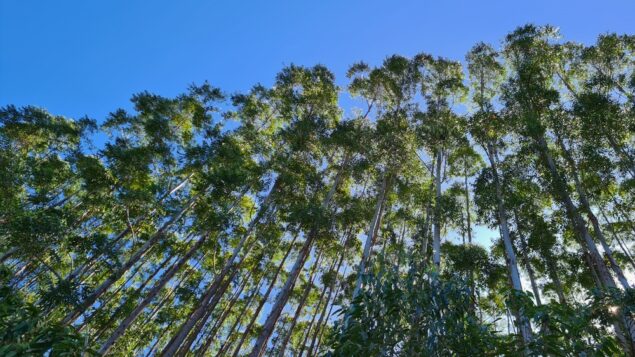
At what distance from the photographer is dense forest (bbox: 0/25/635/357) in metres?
10.7

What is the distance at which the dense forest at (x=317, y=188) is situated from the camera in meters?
10.7

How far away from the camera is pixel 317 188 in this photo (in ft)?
48.1

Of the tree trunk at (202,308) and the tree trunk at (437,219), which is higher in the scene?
the tree trunk at (437,219)

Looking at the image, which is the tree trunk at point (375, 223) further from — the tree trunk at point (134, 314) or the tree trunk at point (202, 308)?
the tree trunk at point (134, 314)

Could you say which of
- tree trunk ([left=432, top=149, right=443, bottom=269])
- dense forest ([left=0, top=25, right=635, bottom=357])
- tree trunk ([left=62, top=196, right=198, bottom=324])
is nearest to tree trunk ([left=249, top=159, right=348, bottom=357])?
dense forest ([left=0, top=25, right=635, bottom=357])

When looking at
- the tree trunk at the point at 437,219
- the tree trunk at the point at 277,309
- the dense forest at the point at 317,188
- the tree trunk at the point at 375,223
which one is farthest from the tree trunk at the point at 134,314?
the tree trunk at the point at 437,219

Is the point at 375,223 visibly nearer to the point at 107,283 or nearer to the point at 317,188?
the point at 317,188

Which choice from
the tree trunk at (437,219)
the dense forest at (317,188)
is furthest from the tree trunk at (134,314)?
the tree trunk at (437,219)

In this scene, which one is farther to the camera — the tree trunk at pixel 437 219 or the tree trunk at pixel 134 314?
the tree trunk at pixel 437 219

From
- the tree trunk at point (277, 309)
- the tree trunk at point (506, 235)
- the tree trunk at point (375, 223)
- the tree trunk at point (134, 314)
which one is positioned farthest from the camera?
the tree trunk at point (375, 223)

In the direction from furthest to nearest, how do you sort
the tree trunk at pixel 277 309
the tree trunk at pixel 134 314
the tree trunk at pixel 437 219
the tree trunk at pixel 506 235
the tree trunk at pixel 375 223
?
the tree trunk at pixel 375 223
the tree trunk at pixel 437 219
the tree trunk at pixel 277 309
the tree trunk at pixel 134 314
the tree trunk at pixel 506 235

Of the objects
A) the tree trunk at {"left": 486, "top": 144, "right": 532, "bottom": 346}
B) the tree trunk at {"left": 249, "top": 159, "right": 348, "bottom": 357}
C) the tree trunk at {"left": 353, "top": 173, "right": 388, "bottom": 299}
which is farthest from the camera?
the tree trunk at {"left": 353, "top": 173, "right": 388, "bottom": 299}

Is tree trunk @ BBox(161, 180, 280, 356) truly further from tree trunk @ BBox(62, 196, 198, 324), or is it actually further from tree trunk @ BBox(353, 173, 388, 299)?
tree trunk @ BBox(353, 173, 388, 299)

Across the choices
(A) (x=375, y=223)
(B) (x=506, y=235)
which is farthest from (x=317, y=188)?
(B) (x=506, y=235)
